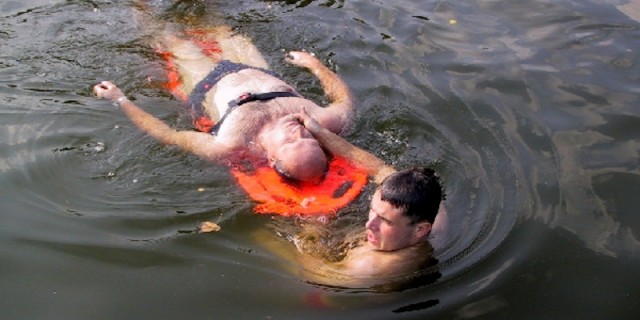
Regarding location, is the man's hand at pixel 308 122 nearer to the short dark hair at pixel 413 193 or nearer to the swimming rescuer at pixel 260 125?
the swimming rescuer at pixel 260 125

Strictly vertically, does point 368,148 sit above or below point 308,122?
below

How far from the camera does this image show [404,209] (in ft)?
12.3

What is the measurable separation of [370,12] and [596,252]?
458cm

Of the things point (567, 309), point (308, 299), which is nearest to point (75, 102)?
point (308, 299)

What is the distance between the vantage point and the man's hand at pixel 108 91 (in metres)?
5.61

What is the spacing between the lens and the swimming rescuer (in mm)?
4738

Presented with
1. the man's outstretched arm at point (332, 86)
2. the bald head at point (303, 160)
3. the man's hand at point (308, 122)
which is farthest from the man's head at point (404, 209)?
the man's outstretched arm at point (332, 86)

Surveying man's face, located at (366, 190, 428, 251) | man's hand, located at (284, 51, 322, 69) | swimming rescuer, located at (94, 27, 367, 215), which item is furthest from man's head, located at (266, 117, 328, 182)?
man's hand, located at (284, 51, 322, 69)

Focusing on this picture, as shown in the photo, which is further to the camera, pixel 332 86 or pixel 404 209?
pixel 332 86

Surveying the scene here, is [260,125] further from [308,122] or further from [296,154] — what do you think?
[296,154]

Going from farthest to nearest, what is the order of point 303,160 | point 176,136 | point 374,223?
point 176,136, point 303,160, point 374,223

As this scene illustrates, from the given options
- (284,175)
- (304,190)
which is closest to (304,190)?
(304,190)

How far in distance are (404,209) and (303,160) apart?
1.20m

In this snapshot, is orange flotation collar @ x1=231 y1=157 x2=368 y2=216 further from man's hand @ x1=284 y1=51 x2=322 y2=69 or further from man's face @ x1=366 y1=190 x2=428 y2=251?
man's hand @ x1=284 y1=51 x2=322 y2=69
